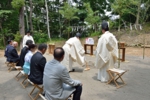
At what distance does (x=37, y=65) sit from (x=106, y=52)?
7.54ft

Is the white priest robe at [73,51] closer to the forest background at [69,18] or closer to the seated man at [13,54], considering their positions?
the seated man at [13,54]

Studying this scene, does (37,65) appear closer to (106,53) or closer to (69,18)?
(106,53)

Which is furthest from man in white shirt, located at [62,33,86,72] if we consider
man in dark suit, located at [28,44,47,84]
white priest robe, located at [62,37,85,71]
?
man in dark suit, located at [28,44,47,84]

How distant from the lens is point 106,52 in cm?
522

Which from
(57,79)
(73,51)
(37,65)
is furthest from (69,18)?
(57,79)

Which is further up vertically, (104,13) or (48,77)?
(104,13)

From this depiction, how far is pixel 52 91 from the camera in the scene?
9.76ft

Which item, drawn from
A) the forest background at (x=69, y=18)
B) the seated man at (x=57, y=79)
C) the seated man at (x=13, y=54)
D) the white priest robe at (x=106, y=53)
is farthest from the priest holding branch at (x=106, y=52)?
the forest background at (x=69, y=18)

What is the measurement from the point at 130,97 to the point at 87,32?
1672 cm

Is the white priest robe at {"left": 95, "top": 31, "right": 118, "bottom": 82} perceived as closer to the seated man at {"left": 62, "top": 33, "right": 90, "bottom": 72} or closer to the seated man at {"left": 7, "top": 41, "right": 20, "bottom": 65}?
the seated man at {"left": 62, "top": 33, "right": 90, "bottom": 72}

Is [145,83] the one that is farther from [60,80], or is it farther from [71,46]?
[60,80]

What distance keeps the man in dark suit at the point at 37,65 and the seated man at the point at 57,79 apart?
817 mm

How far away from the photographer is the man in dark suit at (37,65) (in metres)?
3.78

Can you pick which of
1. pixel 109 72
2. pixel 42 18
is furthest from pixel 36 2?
pixel 109 72
